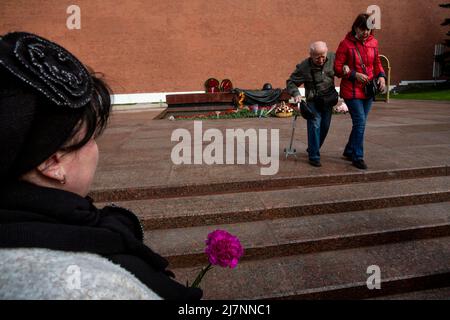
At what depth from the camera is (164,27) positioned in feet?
63.2

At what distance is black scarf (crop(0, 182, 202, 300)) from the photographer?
582mm

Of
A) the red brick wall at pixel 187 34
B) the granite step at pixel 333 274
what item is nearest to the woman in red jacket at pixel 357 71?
the granite step at pixel 333 274

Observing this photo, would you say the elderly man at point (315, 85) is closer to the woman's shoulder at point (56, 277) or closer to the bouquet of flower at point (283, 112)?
the woman's shoulder at point (56, 277)

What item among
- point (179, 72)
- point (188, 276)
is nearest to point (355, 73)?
point (188, 276)

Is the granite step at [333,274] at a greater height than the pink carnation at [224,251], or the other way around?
the pink carnation at [224,251]

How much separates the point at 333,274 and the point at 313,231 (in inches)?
18.8

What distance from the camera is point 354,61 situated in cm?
403

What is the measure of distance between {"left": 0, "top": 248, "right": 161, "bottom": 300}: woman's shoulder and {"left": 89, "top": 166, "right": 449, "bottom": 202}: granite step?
296 cm

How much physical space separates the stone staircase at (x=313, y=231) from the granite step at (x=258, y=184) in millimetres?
11

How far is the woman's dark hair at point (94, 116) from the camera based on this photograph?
729mm

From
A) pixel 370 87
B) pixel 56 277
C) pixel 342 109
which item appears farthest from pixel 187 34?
pixel 56 277

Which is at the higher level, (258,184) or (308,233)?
(258,184)

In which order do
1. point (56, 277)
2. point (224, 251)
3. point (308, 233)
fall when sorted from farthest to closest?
point (308, 233)
point (224, 251)
point (56, 277)

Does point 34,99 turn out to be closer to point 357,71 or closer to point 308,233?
point 308,233
